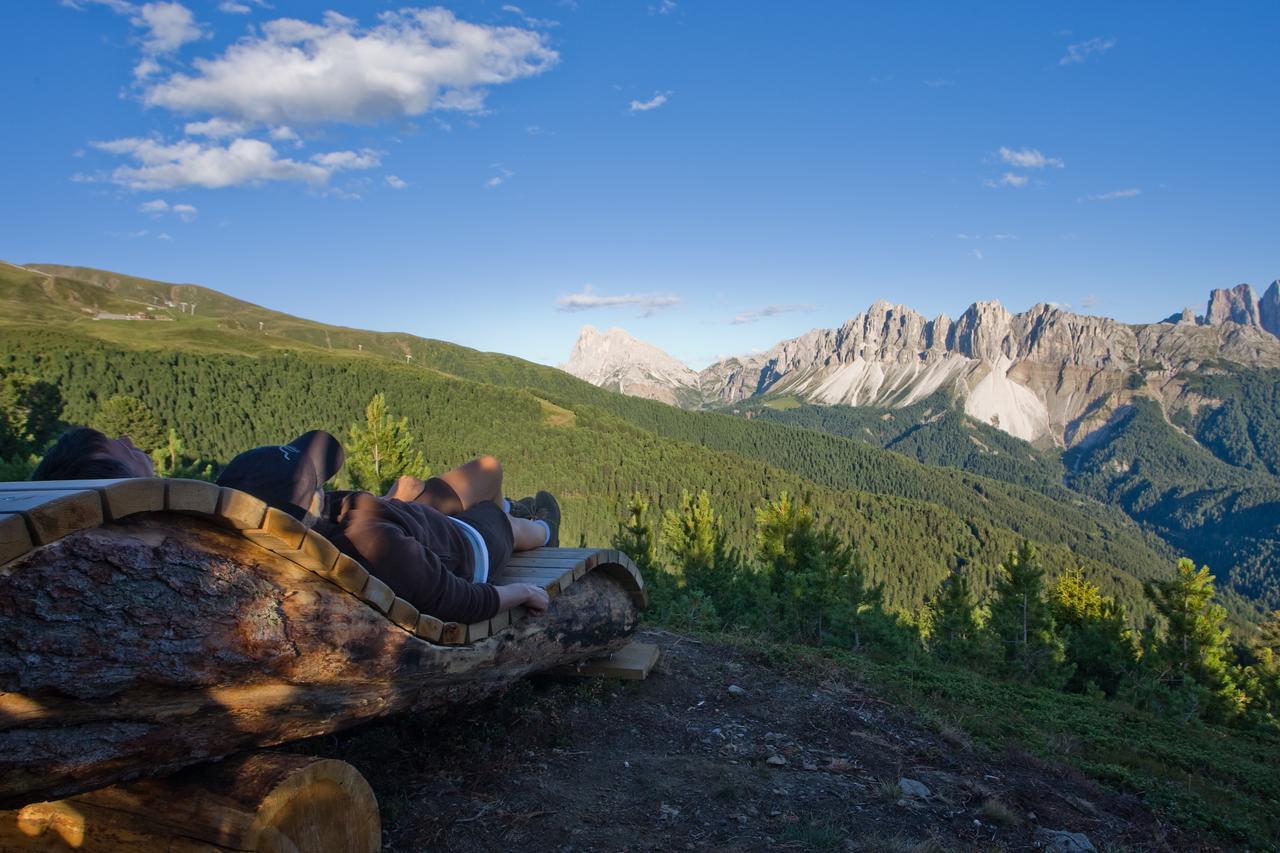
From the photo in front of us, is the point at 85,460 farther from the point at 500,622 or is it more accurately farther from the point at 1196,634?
the point at 1196,634

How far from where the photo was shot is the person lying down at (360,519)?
366cm

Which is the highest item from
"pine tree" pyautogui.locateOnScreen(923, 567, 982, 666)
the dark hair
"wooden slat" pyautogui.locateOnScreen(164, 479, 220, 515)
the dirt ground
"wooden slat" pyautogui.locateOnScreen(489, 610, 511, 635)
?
"wooden slat" pyautogui.locateOnScreen(164, 479, 220, 515)

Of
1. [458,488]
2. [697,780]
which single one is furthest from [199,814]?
[697,780]

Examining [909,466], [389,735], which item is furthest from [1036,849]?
[909,466]

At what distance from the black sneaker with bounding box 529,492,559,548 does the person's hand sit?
1843 mm

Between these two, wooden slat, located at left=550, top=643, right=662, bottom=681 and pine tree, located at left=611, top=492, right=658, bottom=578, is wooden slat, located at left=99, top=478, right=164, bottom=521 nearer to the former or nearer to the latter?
wooden slat, located at left=550, top=643, right=662, bottom=681

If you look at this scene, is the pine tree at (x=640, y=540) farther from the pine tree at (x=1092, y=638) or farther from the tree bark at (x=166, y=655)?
the tree bark at (x=166, y=655)

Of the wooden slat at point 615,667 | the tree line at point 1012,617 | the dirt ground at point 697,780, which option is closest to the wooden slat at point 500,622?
the dirt ground at point 697,780

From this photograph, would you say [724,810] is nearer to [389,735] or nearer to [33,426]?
[389,735]

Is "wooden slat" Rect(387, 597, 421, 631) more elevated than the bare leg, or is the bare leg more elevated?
the bare leg

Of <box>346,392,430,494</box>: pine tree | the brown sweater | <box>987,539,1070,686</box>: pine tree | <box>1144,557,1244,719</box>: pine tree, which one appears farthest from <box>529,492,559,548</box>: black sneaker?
<box>1144,557,1244,719</box>: pine tree

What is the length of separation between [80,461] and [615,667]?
4.38 metres

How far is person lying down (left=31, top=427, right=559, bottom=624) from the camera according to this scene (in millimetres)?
3664

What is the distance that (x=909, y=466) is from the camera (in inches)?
7146
